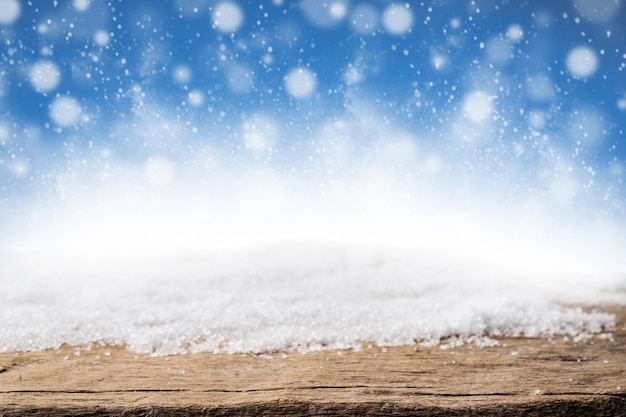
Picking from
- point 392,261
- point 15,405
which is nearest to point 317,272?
point 392,261

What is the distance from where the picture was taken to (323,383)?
4.34 feet

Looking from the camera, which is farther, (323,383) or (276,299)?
(276,299)

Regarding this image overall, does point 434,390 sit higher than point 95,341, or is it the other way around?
point 95,341

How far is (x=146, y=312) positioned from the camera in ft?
6.29

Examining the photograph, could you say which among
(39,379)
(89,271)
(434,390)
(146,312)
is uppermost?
(89,271)

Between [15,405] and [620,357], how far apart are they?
165 cm

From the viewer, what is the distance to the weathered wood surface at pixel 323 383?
3.96 ft

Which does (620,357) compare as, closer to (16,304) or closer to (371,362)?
(371,362)

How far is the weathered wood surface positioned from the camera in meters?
1.21

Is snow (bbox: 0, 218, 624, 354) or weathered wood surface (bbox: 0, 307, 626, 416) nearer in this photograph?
weathered wood surface (bbox: 0, 307, 626, 416)

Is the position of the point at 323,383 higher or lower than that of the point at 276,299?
lower

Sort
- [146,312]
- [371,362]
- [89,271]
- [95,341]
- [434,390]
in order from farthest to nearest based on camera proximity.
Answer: [89,271], [146,312], [95,341], [371,362], [434,390]

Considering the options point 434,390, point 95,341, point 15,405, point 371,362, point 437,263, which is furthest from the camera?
point 437,263

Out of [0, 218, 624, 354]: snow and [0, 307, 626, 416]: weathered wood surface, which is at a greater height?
[0, 218, 624, 354]: snow
